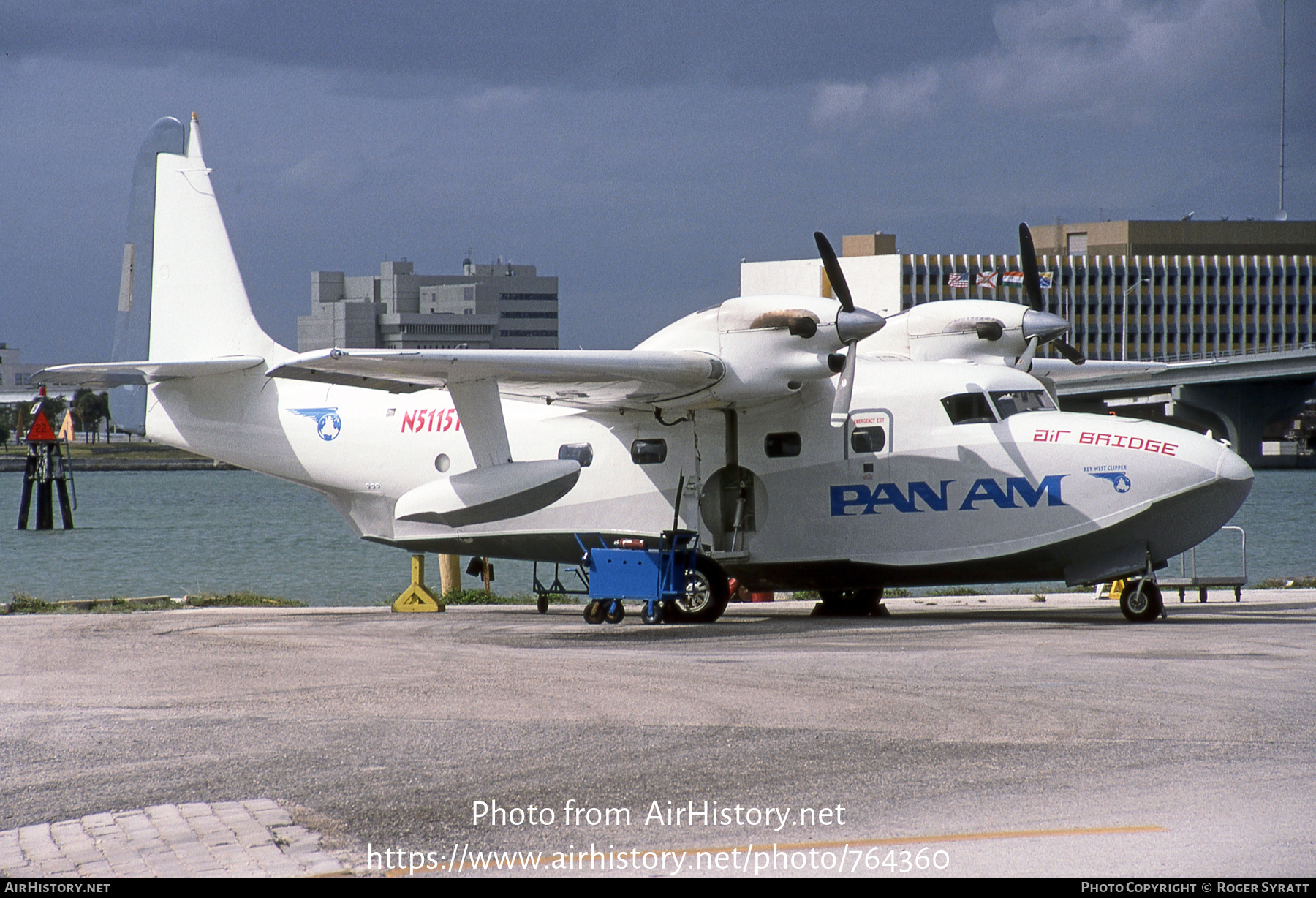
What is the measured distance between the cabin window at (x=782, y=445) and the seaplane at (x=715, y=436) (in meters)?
0.03

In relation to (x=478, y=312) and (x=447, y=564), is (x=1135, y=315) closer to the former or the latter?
(x=478, y=312)

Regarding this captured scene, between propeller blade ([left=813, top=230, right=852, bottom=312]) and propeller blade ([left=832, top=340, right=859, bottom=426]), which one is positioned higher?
propeller blade ([left=813, top=230, right=852, bottom=312])

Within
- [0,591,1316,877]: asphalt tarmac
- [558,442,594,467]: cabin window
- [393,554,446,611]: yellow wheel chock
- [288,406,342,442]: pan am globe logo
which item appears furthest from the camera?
[393,554,446,611]: yellow wheel chock

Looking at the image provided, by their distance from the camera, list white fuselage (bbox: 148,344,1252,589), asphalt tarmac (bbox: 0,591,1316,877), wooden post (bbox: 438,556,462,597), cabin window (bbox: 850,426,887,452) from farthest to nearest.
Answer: wooden post (bbox: 438,556,462,597)
cabin window (bbox: 850,426,887,452)
white fuselage (bbox: 148,344,1252,589)
asphalt tarmac (bbox: 0,591,1316,877)

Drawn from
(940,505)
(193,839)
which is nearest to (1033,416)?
(940,505)

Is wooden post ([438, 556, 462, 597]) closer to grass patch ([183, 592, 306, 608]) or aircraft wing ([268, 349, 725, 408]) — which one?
grass patch ([183, 592, 306, 608])

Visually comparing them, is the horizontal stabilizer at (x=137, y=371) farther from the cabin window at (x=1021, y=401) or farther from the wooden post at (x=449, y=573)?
the cabin window at (x=1021, y=401)

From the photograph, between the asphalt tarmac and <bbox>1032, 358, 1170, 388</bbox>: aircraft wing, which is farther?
<bbox>1032, 358, 1170, 388</bbox>: aircraft wing

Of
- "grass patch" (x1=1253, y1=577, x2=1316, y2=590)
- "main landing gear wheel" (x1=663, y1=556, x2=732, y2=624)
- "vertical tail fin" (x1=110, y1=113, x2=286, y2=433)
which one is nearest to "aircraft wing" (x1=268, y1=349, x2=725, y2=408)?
"main landing gear wheel" (x1=663, y1=556, x2=732, y2=624)

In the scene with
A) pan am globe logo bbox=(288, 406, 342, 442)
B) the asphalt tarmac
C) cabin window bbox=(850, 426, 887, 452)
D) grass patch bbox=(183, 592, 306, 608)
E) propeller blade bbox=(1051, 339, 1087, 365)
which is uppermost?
propeller blade bbox=(1051, 339, 1087, 365)

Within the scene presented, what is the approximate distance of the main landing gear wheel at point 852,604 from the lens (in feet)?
58.5

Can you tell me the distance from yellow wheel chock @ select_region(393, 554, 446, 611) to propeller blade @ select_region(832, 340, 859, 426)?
6.84 m

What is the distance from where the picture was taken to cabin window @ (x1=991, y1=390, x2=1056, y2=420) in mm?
15953

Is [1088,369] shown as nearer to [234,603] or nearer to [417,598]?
[417,598]
